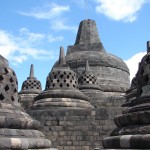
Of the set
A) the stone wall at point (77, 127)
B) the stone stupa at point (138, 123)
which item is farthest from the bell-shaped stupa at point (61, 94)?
the stone stupa at point (138, 123)

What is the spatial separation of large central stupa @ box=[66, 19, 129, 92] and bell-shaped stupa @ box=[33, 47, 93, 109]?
9745 millimetres

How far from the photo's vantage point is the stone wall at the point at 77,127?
37.3ft

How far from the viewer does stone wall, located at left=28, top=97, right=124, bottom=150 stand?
1136cm

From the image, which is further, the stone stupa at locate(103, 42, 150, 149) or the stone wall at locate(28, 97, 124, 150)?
the stone wall at locate(28, 97, 124, 150)

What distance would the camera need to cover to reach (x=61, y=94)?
1394 centimetres

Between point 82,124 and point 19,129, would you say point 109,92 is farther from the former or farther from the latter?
point 19,129

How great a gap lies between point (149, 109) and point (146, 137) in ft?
1.80

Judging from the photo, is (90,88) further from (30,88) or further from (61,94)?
(61,94)

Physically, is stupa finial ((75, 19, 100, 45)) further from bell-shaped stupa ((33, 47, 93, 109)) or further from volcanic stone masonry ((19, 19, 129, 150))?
bell-shaped stupa ((33, 47, 93, 109))

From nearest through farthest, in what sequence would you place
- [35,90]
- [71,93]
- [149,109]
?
[149,109] < [71,93] < [35,90]

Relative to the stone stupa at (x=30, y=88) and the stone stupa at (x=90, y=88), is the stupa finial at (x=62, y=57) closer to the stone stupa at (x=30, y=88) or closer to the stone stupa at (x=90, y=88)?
the stone stupa at (x=90, y=88)

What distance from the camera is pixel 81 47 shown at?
1112 inches

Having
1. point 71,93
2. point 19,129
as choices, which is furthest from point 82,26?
point 19,129

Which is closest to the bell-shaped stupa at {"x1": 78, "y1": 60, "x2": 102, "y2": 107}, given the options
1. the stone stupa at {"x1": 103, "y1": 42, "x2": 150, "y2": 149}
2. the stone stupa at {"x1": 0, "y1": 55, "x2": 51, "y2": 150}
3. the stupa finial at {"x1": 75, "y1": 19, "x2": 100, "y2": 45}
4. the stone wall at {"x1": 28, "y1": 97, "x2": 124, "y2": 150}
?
the stone wall at {"x1": 28, "y1": 97, "x2": 124, "y2": 150}
